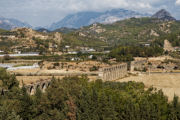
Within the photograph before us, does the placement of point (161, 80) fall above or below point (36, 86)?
below

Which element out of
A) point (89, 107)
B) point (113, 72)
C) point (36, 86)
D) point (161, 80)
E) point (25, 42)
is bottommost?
point (161, 80)

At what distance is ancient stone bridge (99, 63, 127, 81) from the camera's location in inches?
2640

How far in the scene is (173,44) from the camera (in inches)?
5226

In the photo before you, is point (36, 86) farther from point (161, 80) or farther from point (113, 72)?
point (161, 80)

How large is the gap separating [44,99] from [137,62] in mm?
60943

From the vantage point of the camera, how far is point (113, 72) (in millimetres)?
73188

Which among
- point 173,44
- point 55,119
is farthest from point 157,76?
point 173,44

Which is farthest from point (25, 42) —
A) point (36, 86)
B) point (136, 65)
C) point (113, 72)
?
point (36, 86)

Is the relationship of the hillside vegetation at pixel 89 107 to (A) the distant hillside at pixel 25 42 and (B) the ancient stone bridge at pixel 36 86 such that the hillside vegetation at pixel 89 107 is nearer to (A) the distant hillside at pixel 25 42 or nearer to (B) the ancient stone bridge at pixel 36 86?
(B) the ancient stone bridge at pixel 36 86

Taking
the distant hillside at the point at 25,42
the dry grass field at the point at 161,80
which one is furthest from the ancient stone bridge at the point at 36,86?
the distant hillside at the point at 25,42

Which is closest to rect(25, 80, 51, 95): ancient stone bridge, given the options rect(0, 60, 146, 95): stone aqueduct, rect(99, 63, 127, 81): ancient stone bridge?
rect(0, 60, 146, 95): stone aqueduct

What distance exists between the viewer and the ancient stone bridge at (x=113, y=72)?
67062 millimetres

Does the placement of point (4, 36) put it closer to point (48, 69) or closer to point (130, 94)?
point (48, 69)

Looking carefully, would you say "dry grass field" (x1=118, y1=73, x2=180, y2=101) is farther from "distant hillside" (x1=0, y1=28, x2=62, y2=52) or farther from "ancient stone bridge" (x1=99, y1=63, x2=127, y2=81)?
"distant hillside" (x1=0, y1=28, x2=62, y2=52)
